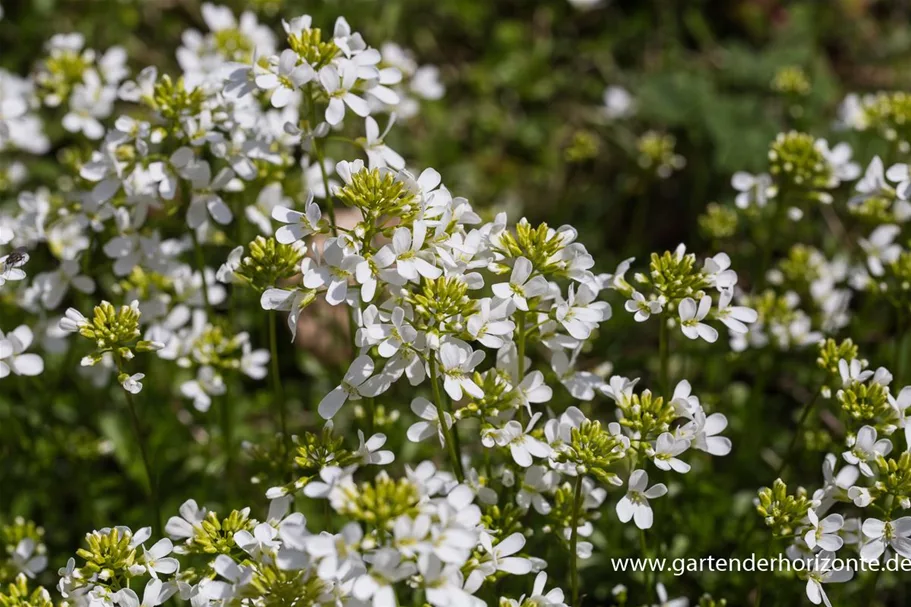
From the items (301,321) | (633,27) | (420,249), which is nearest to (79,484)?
(301,321)

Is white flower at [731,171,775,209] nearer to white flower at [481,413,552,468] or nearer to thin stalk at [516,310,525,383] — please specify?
thin stalk at [516,310,525,383]

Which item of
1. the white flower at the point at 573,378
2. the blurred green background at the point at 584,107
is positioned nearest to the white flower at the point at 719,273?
the white flower at the point at 573,378

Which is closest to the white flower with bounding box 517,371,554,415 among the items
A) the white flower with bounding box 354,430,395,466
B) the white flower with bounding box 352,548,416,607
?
the white flower with bounding box 354,430,395,466

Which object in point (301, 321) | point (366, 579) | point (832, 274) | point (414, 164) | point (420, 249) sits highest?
point (420, 249)

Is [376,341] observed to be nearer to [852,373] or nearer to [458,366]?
[458,366]

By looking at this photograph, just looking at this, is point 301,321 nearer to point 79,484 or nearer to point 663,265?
point 79,484

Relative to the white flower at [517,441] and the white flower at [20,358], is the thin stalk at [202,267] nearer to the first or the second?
the white flower at [20,358]
